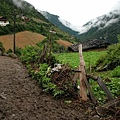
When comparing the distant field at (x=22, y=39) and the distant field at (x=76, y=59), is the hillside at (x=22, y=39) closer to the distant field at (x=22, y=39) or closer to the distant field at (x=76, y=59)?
the distant field at (x=22, y=39)

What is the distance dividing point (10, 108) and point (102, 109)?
2317 mm

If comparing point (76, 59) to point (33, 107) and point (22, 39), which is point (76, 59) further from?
point (22, 39)

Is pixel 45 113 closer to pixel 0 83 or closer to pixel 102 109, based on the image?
pixel 102 109

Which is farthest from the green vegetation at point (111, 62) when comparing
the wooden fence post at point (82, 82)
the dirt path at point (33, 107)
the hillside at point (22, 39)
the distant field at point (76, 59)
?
the hillside at point (22, 39)

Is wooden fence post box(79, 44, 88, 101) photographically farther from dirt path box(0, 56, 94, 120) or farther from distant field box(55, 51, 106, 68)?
distant field box(55, 51, 106, 68)

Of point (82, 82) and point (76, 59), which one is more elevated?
point (76, 59)

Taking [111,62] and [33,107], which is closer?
[33,107]

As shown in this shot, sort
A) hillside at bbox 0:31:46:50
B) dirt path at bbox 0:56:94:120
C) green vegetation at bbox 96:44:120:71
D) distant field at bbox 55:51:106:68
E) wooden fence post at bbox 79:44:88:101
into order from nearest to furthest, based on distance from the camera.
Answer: dirt path at bbox 0:56:94:120 < wooden fence post at bbox 79:44:88:101 < green vegetation at bbox 96:44:120:71 < distant field at bbox 55:51:106:68 < hillside at bbox 0:31:46:50

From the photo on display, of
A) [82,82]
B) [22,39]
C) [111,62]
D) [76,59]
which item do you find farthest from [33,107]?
[22,39]

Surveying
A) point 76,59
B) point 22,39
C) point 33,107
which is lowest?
point 33,107

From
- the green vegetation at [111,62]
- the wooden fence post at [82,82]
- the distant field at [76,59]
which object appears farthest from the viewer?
the distant field at [76,59]

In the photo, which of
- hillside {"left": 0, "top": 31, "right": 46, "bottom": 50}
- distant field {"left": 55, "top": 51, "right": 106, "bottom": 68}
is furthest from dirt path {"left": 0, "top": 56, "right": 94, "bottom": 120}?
hillside {"left": 0, "top": 31, "right": 46, "bottom": 50}

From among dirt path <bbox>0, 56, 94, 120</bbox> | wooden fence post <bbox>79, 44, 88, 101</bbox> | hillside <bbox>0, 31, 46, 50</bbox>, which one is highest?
hillside <bbox>0, 31, 46, 50</bbox>

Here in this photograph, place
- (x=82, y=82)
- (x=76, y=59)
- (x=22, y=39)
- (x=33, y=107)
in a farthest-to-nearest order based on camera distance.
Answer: (x=22, y=39) → (x=76, y=59) → (x=82, y=82) → (x=33, y=107)
